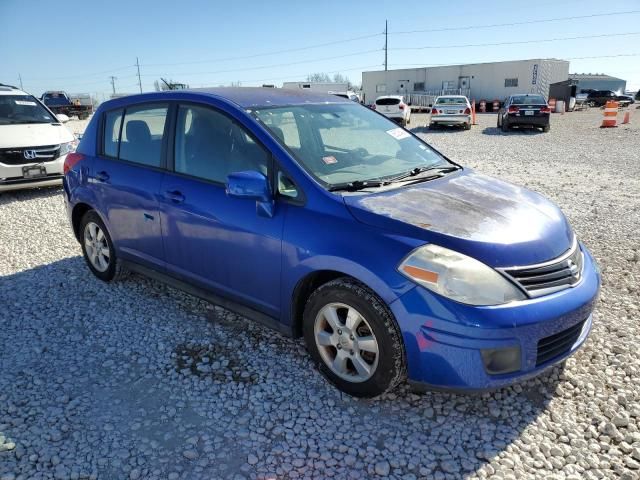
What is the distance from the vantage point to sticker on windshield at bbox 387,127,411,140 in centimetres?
396

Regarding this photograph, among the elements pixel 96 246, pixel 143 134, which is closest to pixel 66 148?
pixel 96 246

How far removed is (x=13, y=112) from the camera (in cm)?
889

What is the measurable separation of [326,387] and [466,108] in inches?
795

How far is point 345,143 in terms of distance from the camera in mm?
3594

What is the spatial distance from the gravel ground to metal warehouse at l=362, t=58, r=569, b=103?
133 ft

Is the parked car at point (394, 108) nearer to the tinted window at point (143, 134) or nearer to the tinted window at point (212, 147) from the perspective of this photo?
the tinted window at point (143, 134)

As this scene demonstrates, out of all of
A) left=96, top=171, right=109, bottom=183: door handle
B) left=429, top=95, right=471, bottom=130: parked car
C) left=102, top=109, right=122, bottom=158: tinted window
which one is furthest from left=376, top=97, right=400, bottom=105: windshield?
left=96, top=171, right=109, bottom=183: door handle

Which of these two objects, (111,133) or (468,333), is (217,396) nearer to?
(468,333)

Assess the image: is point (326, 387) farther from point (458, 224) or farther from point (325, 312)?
point (458, 224)

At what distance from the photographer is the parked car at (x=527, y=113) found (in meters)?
19.2

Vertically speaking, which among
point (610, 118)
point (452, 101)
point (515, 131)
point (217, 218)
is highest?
point (452, 101)

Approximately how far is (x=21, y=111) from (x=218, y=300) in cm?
775

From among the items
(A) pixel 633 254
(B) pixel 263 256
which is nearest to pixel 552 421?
(B) pixel 263 256

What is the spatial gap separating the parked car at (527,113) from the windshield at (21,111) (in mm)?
16325
